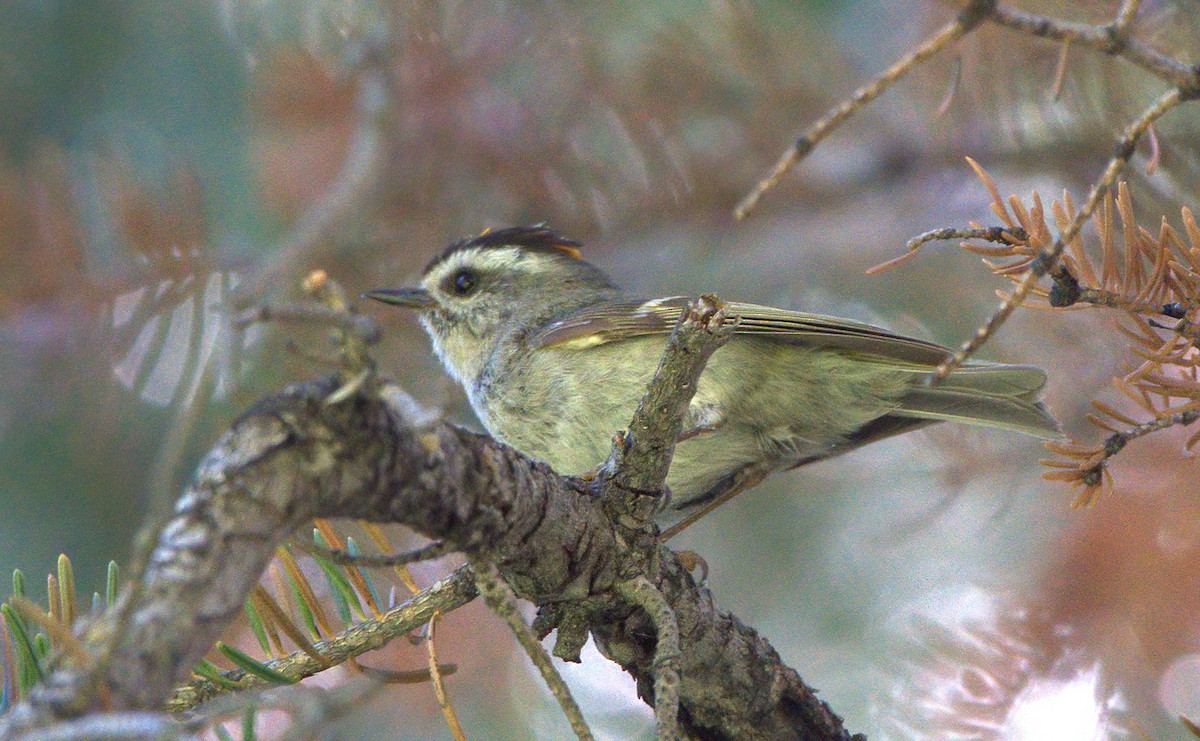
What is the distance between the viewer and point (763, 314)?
281cm

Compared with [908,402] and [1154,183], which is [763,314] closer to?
[908,402]

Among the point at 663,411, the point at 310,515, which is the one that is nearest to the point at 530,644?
the point at 310,515

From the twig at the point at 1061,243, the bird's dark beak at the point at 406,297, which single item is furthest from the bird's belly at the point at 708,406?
the twig at the point at 1061,243

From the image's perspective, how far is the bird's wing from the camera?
2793mm

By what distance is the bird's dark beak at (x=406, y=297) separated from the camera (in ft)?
11.2

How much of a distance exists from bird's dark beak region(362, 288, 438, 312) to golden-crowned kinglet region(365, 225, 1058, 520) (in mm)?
412

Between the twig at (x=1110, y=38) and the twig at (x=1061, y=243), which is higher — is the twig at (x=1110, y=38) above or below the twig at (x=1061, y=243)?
above

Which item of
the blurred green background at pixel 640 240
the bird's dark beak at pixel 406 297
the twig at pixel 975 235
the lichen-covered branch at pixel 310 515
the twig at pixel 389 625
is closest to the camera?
the lichen-covered branch at pixel 310 515

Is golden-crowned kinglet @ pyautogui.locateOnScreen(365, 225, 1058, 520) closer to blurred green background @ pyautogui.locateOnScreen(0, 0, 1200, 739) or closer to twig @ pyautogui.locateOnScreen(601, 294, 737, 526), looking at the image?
blurred green background @ pyautogui.locateOnScreen(0, 0, 1200, 739)

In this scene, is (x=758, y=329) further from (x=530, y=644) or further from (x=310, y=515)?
(x=310, y=515)

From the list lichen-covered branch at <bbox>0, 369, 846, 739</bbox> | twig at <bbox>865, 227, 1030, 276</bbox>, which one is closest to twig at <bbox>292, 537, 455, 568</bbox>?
lichen-covered branch at <bbox>0, 369, 846, 739</bbox>

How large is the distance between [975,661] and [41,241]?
271 centimetres

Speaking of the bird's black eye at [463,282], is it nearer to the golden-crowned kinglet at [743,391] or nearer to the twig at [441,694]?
the golden-crowned kinglet at [743,391]

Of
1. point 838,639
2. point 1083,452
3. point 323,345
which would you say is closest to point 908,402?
point 1083,452
